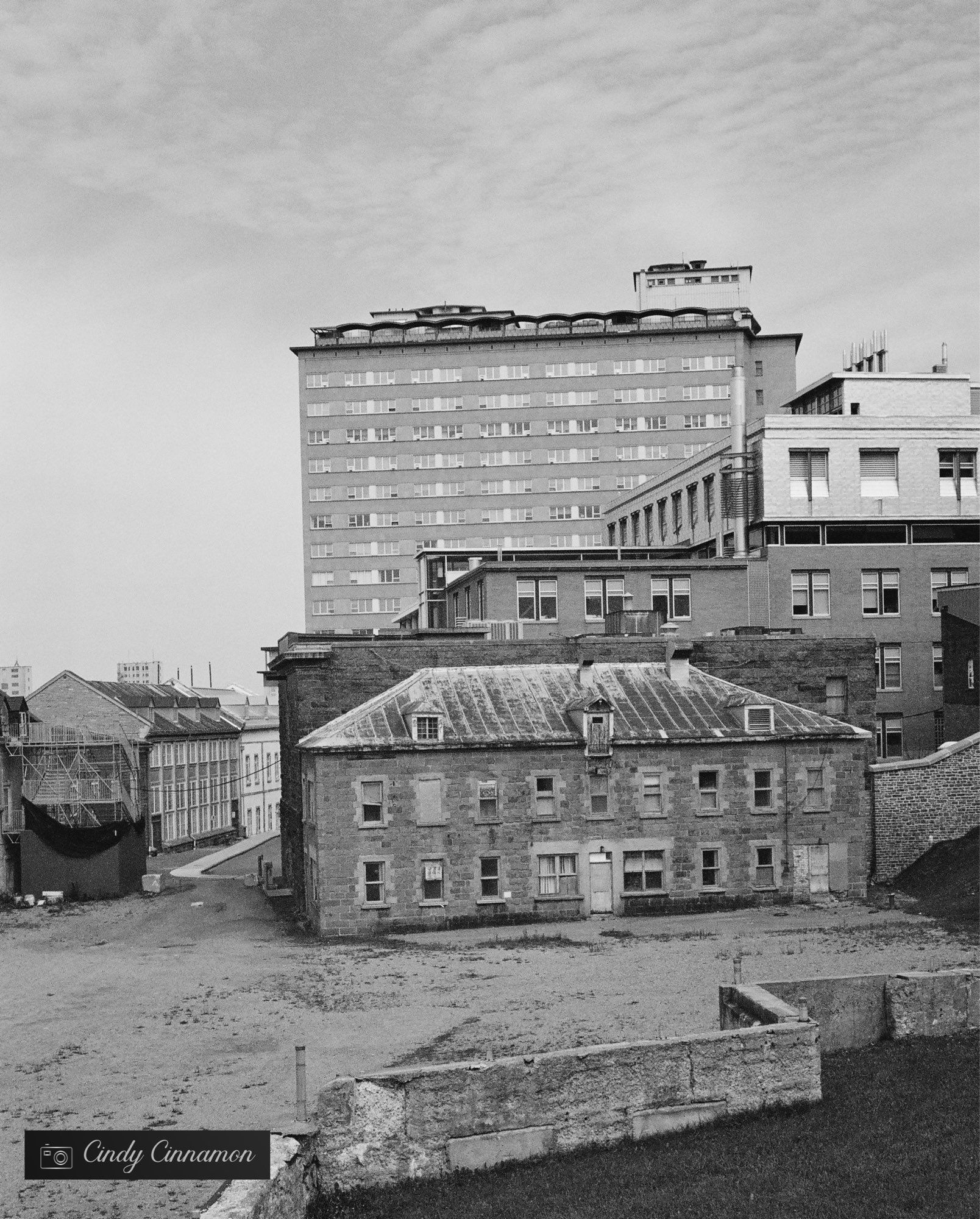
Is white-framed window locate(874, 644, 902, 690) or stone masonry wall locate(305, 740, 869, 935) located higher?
white-framed window locate(874, 644, 902, 690)

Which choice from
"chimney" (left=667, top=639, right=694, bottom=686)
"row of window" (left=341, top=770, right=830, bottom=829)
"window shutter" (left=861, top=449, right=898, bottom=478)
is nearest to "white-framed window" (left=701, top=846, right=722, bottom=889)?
"row of window" (left=341, top=770, right=830, bottom=829)

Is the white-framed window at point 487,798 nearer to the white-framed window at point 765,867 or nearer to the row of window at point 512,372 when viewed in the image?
the white-framed window at point 765,867

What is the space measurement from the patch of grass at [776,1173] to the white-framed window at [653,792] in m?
25.0

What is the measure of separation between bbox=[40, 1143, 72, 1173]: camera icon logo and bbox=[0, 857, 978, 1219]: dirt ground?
317 cm

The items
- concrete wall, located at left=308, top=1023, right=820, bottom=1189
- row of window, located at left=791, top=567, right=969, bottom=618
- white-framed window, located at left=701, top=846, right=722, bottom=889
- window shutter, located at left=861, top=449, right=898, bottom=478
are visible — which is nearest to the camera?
concrete wall, located at left=308, top=1023, right=820, bottom=1189

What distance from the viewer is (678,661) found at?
49312 millimetres

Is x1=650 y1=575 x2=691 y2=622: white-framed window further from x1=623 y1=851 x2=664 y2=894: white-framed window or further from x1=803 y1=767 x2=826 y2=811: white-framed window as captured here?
x1=623 y1=851 x2=664 y2=894: white-framed window

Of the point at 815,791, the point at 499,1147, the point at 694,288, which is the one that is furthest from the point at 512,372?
the point at 499,1147

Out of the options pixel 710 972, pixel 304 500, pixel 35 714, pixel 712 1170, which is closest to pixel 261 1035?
pixel 710 972

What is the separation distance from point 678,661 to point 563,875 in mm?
9691

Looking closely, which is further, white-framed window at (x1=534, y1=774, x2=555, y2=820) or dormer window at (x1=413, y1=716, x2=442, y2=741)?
white-framed window at (x1=534, y1=774, x2=555, y2=820)

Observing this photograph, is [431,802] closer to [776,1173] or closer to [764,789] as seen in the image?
[764,789]

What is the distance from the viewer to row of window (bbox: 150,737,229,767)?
79500 millimetres

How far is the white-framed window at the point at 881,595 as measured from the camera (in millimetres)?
65625
